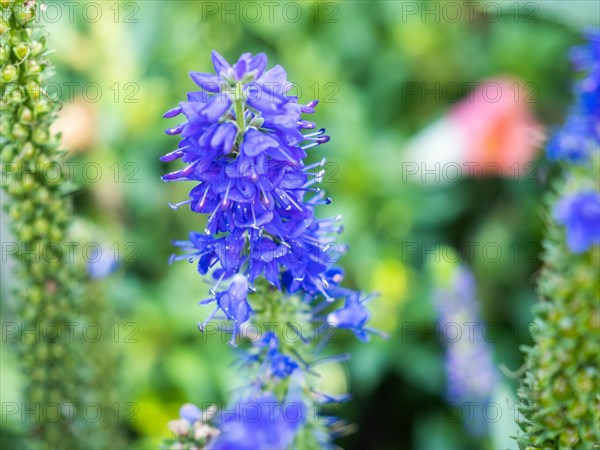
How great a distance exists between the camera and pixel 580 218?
1909 mm

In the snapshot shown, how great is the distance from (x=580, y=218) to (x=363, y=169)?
7.15 feet

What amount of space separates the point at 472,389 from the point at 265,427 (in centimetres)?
202

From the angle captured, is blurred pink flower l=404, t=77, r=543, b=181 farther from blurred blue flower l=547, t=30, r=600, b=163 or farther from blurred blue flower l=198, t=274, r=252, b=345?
blurred blue flower l=198, t=274, r=252, b=345

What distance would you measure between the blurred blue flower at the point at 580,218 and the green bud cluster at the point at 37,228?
128 cm

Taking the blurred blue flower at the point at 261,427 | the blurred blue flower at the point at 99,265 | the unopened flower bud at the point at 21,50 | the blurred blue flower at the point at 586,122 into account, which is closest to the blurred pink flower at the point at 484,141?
the blurred blue flower at the point at 586,122

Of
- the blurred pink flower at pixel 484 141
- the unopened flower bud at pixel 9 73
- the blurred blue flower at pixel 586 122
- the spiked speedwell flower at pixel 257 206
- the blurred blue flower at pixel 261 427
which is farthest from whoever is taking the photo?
the blurred pink flower at pixel 484 141

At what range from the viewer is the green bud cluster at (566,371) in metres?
1.71

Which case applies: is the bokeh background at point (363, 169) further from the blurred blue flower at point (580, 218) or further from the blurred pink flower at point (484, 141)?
the blurred blue flower at point (580, 218)

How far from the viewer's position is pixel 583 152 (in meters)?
2.26

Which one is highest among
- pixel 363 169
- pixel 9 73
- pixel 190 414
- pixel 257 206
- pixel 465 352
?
pixel 363 169

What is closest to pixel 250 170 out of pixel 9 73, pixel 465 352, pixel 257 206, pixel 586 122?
pixel 257 206

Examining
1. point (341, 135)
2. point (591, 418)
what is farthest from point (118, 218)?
point (591, 418)

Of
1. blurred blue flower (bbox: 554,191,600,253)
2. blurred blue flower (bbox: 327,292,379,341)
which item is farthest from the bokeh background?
blurred blue flower (bbox: 327,292,379,341)

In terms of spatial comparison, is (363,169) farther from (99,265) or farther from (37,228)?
(37,228)
